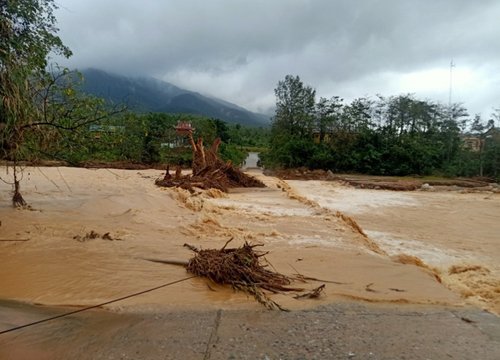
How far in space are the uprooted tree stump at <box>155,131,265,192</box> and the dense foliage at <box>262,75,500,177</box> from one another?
438 inches

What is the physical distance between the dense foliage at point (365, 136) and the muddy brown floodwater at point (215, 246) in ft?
45.1

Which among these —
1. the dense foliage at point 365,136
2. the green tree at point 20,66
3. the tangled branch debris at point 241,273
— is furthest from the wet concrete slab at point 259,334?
the dense foliage at point 365,136

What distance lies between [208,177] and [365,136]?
15.7m

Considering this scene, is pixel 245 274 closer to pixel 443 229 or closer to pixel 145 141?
pixel 443 229

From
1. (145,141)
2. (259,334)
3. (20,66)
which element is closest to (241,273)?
(259,334)

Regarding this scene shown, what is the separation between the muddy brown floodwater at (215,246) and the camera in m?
4.22

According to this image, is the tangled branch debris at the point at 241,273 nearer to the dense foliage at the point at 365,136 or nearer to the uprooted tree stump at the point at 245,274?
the uprooted tree stump at the point at 245,274

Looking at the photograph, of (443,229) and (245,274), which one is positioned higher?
(245,274)

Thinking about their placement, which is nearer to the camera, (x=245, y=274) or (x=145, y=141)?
(x=245, y=274)

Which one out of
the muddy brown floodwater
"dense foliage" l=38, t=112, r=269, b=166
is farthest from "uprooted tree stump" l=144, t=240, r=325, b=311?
"dense foliage" l=38, t=112, r=269, b=166

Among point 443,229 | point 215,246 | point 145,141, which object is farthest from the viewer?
point 145,141

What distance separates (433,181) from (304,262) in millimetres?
19564

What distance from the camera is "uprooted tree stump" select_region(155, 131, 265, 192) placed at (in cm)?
1417

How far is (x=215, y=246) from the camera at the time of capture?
6117 mm
